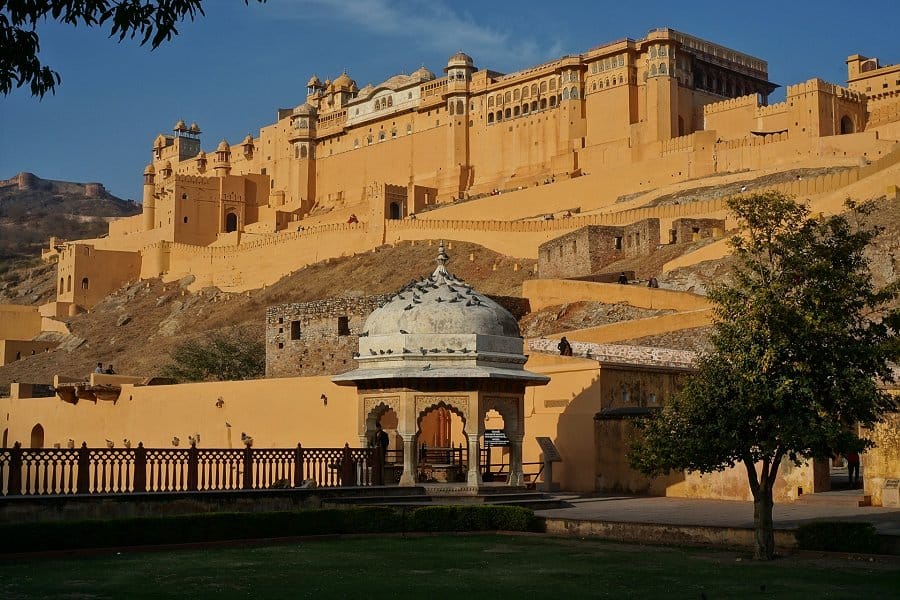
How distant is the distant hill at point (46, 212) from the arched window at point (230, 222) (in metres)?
24.4

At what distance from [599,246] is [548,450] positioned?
24.1 m

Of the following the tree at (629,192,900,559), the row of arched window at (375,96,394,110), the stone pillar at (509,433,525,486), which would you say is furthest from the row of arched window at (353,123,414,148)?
the tree at (629,192,900,559)

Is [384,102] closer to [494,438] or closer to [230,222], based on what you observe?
[230,222]

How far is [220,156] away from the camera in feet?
299

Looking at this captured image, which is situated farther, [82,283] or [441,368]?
[82,283]

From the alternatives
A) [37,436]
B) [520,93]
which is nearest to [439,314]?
[37,436]

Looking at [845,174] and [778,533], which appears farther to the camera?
[845,174]

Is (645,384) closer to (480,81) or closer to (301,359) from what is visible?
(301,359)

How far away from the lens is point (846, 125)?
55375 millimetres

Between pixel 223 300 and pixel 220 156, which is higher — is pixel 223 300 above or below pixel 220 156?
below

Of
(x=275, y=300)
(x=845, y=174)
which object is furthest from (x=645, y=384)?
(x=275, y=300)

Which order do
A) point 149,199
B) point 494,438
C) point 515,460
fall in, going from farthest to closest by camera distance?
point 149,199 → point 494,438 → point 515,460

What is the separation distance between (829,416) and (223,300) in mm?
55634

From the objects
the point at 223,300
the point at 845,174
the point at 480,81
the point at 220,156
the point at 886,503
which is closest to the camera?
the point at 886,503
